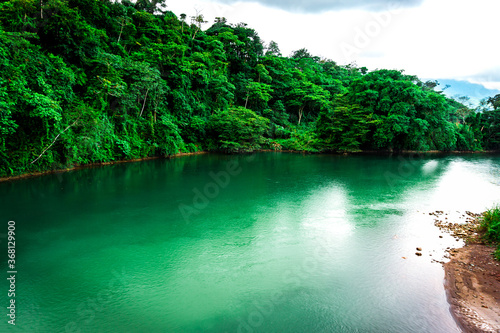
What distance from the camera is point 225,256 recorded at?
21.6ft

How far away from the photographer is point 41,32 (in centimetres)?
1522

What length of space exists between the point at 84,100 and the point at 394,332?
18972 millimetres

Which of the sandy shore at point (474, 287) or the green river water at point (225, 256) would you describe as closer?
the sandy shore at point (474, 287)

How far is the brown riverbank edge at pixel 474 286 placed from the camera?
4.27 meters

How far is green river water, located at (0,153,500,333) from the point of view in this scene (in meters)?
4.50
